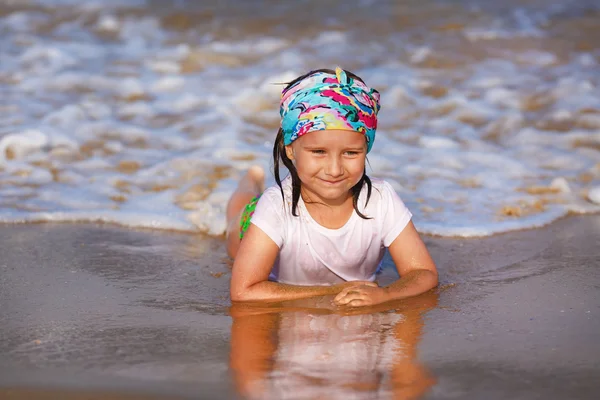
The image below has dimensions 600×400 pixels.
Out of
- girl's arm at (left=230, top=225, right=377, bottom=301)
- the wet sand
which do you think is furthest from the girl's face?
the wet sand

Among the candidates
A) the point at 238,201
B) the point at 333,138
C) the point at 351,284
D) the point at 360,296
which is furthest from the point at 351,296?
the point at 238,201

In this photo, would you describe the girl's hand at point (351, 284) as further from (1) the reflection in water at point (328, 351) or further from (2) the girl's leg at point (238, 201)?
(2) the girl's leg at point (238, 201)

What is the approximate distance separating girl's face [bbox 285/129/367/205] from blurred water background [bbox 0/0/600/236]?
4.52 ft

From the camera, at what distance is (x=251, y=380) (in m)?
2.59

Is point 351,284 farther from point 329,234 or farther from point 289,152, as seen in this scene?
point 289,152

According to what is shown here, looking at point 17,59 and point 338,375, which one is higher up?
point 17,59

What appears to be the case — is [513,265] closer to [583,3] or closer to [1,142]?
[1,142]

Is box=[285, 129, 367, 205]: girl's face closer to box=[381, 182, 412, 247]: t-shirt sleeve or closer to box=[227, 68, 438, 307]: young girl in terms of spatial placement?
box=[227, 68, 438, 307]: young girl

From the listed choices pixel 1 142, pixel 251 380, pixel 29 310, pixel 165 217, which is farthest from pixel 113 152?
pixel 251 380

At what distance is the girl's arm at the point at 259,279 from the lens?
136 inches

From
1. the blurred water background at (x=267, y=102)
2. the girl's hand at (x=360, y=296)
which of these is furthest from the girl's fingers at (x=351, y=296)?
the blurred water background at (x=267, y=102)

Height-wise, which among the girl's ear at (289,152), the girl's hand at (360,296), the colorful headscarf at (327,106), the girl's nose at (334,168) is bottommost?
the girl's hand at (360,296)

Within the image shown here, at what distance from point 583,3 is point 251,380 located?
969 centimetres

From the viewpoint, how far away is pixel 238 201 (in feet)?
15.4
